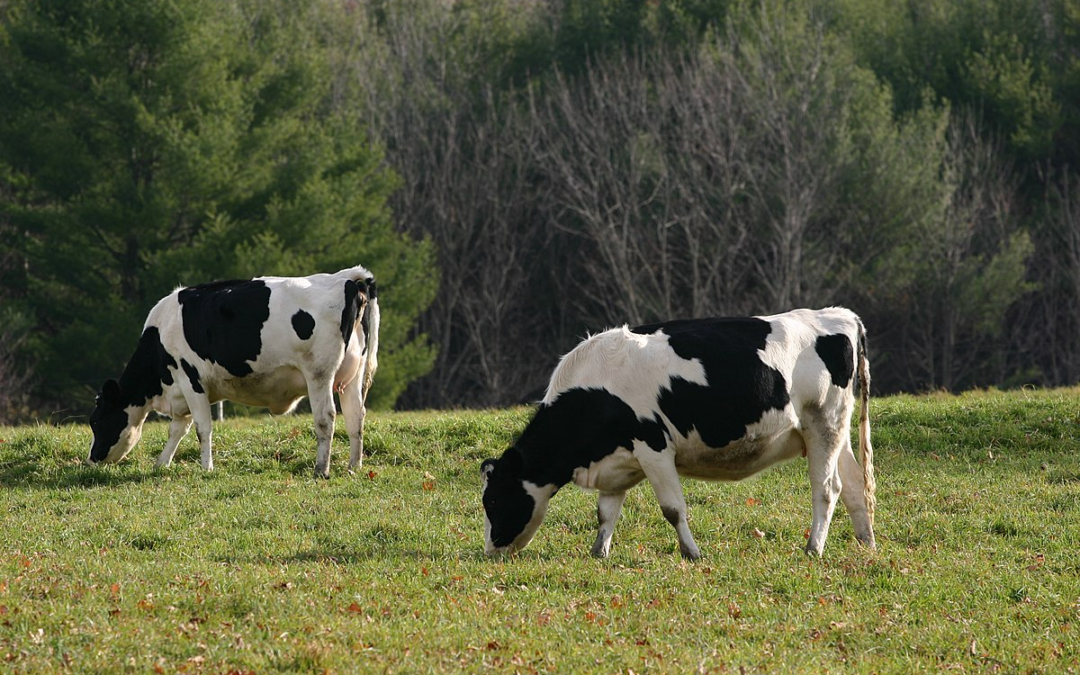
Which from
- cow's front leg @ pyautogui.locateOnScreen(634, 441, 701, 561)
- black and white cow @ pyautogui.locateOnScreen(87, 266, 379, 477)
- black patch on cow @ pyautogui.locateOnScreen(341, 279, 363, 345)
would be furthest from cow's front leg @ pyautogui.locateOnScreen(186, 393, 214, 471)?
cow's front leg @ pyautogui.locateOnScreen(634, 441, 701, 561)

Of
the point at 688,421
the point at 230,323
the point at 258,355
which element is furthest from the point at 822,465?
the point at 230,323

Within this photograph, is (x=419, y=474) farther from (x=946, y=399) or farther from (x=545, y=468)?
(x=946, y=399)

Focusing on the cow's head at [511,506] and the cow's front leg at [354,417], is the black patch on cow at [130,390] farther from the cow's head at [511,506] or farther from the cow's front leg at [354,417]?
the cow's head at [511,506]

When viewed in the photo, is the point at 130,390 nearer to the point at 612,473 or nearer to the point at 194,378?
the point at 194,378

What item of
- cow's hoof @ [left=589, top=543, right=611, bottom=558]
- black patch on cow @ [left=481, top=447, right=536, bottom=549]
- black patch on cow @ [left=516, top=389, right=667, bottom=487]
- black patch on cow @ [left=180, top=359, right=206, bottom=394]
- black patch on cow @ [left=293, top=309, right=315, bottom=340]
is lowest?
cow's hoof @ [left=589, top=543, right=611, bottom=558]

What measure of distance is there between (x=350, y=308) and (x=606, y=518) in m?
5.41

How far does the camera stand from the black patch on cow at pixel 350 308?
52.3 feet

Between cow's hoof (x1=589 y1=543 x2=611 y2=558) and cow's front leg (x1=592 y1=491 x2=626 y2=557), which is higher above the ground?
cow's front leg (x1=592 y1=491 x2=626 y2=557)

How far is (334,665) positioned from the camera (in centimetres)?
822

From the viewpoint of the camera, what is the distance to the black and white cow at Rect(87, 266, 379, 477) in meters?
15.9

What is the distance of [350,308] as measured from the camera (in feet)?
52.4

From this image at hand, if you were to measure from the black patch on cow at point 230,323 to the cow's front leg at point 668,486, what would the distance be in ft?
20.9

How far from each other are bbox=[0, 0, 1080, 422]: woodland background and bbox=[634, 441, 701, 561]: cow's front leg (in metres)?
28.3

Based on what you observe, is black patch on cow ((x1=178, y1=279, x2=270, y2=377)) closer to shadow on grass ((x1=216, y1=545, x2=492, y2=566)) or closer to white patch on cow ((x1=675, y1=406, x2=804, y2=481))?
shadow on grass ((x1=216, y1=545, x2=492, y2=566))
